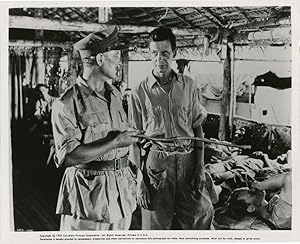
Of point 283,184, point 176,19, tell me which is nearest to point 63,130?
point 176,19

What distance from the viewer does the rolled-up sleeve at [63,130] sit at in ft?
2.83

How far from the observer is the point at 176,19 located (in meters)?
0.87

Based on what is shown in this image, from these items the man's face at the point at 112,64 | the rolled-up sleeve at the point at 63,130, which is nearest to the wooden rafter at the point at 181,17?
the man's face at the point at 112,64

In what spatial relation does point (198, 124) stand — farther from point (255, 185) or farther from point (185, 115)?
point (255, 185)

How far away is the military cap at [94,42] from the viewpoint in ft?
2.84

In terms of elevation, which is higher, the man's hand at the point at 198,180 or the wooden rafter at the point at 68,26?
the wooden rafter at the point at 68,26

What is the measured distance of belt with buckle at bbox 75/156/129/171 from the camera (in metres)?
0.86

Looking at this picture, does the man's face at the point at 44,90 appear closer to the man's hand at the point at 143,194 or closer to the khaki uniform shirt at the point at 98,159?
the khaki uniform shirt at the point at 98,159

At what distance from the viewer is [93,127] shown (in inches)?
33.9

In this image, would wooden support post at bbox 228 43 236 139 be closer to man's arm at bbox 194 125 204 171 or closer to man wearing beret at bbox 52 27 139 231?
man's arm at bbox 194 125 204 171

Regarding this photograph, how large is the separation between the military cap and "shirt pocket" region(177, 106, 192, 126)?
0.15 metres

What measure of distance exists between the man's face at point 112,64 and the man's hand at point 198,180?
0.63 ft

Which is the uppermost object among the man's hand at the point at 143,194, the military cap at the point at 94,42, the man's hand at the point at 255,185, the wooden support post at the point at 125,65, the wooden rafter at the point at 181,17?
the wooden rafter at the point at 181,17

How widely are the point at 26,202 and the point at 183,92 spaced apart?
11.4 inches
